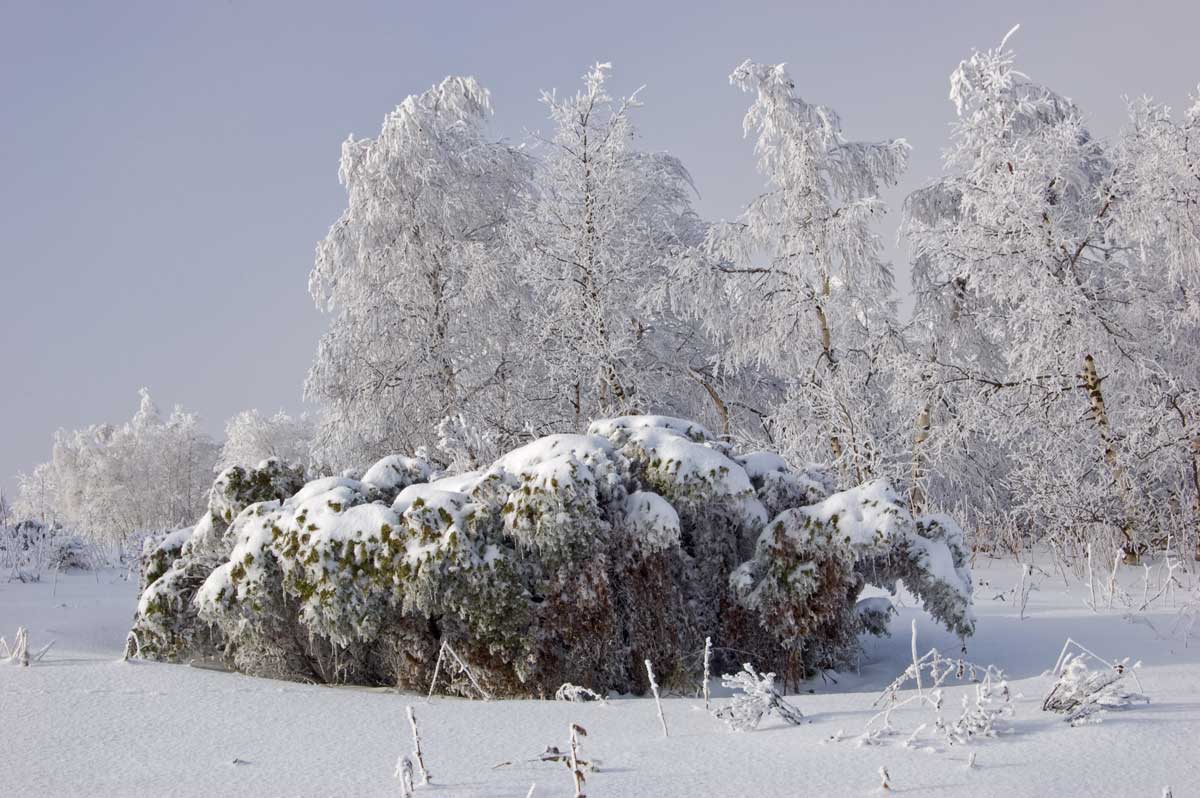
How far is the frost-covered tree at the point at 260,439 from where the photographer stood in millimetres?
39344

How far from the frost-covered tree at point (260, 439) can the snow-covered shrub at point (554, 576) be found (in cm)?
3518

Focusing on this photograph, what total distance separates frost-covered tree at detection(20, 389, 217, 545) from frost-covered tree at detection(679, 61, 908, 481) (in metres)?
31.4

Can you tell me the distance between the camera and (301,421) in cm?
4575

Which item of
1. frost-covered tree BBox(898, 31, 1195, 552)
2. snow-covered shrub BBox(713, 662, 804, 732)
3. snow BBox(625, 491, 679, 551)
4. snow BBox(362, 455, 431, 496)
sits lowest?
snow-covered shrub BBox(713, 662, 804, 732)

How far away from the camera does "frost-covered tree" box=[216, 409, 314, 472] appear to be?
3934 cm

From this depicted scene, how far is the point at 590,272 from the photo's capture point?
1405cm

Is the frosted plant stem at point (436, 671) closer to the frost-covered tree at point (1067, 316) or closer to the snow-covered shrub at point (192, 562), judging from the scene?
the snow-covered shrub at point (192, 562)

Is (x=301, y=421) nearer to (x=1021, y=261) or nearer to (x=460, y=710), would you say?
(x=1021, y=261)

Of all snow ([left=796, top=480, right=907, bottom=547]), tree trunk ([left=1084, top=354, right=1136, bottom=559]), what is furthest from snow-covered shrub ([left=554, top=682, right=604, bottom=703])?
tree trunk ([left=1084, top=354, right=1136, bottom=559])

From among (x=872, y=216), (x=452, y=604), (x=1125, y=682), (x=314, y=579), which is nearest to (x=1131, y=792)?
(x=1125, y=682)

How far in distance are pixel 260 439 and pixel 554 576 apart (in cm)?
3830

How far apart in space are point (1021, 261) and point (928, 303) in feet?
12.4

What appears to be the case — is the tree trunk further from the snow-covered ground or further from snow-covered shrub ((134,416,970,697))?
snow-covered shrub ((134,416,970,697))

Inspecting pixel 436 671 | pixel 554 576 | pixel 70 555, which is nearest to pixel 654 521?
pixel 554 576
